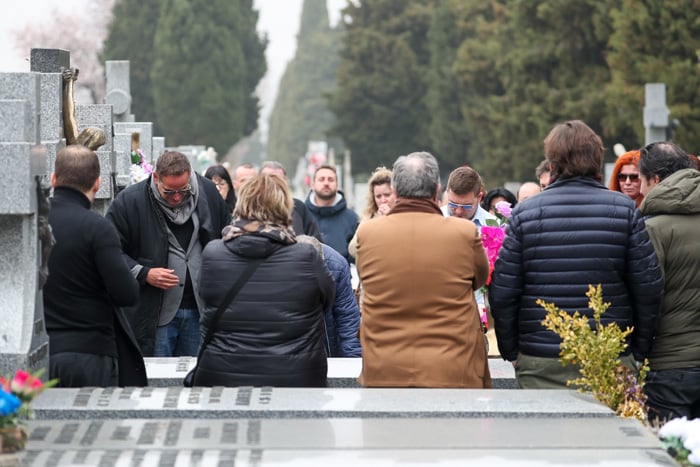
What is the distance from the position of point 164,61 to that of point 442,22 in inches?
487

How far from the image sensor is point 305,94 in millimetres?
122875

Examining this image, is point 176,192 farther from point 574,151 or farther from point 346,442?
point 346,442

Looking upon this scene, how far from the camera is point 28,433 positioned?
610 cm

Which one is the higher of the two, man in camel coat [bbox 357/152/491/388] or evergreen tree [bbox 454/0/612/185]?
evergreen tree [bbox 454/0/612/185]

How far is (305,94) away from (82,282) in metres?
116

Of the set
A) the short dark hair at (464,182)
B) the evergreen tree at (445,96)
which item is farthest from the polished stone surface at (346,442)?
the evergreen tree at (445,96)

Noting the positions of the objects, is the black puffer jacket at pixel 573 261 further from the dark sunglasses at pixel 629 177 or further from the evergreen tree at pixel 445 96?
the evergreen tree at pixel 445 96

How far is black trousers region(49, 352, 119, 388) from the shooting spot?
736cm

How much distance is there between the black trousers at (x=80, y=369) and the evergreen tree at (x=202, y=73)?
58326 millimetres

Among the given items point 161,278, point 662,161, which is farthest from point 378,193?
point 662,161

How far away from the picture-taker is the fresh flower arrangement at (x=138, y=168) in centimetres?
1362

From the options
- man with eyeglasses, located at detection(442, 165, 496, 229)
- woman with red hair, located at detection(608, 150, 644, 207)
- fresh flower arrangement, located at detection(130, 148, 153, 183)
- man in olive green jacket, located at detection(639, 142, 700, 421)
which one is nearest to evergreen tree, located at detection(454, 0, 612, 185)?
fresh flower arrangement, located at detection(130, 148, 153, 183)

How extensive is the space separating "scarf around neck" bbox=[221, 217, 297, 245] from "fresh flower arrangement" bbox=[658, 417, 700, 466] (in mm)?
1901

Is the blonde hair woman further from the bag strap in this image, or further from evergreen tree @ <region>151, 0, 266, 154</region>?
evergreen tree @ <region>151, 0, 266, 154</region>
